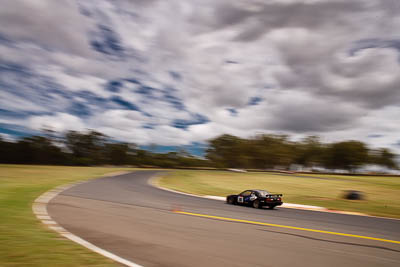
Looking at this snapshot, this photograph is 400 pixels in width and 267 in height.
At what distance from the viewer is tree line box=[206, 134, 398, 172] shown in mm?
92062

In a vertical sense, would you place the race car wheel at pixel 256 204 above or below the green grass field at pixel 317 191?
above

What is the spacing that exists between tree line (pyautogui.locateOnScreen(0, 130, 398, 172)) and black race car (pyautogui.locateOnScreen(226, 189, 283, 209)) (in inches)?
3419

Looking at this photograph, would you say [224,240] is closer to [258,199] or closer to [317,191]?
[258,199]

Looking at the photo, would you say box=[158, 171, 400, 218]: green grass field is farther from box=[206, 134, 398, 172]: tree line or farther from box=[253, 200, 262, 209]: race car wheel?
box=[206, 134, 398, 172]: tree line

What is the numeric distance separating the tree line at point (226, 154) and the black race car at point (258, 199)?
8683 cm

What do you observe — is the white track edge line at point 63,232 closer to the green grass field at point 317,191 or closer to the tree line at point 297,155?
the green grass field at point 317,191

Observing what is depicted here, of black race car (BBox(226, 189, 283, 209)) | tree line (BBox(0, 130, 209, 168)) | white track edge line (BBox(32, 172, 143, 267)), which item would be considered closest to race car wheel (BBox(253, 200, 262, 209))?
black race car (BBox(226, 189, 283, 209))

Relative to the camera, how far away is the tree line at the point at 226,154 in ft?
303

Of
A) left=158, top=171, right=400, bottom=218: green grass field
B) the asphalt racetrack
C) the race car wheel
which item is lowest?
left=158, top=171, right=400, bottom=218: green grass field

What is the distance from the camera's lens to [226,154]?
372ft

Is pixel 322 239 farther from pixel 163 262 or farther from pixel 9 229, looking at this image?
pixel 9 229

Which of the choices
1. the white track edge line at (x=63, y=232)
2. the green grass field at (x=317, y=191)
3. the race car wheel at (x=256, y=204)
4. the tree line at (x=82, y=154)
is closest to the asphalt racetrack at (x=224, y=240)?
the white track edge line at (x=63, y=232)

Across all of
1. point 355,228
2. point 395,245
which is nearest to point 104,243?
point 395,245

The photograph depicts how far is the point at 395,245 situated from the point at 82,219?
9094 millimetres
